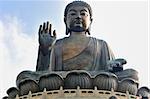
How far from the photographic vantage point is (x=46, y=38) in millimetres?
10523

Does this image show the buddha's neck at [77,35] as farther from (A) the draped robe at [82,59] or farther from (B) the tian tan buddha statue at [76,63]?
(A) the draped robe at [82,59]

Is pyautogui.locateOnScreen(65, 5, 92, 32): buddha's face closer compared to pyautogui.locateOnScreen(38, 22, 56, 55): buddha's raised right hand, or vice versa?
pyautogui.locateOnScreen(38, 22, 56, 55): buddha's raised right hand

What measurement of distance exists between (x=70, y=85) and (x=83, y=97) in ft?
1.41

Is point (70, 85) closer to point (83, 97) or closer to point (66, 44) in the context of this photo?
point (83, 97)

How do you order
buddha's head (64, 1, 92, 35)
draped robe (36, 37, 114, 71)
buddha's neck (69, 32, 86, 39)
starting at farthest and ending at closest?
buddha's head (64, 1, 92, 35), buddha's neck (69, 32, 86, 39), draped robe (36, 37, 114, 71)

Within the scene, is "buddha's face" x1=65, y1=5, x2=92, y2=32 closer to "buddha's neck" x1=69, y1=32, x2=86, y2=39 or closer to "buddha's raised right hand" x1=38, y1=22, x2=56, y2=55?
"buddha's neck" x1=69, y1=32, x2=86, y2=39

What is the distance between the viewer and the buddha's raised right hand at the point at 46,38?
10.5 meters

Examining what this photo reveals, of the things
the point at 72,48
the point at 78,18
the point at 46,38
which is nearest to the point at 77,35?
the point at 78,18

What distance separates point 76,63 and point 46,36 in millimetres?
880

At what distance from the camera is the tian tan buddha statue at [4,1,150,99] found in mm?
8961

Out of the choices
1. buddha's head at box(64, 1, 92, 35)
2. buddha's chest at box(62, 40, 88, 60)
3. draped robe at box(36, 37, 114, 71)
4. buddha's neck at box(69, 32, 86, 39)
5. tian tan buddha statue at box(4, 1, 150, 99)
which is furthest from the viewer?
buddha's head at box(64, 1, 92, 35)

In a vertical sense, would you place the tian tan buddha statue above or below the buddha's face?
below

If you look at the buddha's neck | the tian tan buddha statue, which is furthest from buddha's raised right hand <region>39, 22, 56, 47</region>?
the buddha's neck

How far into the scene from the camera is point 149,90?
31.2 feet
